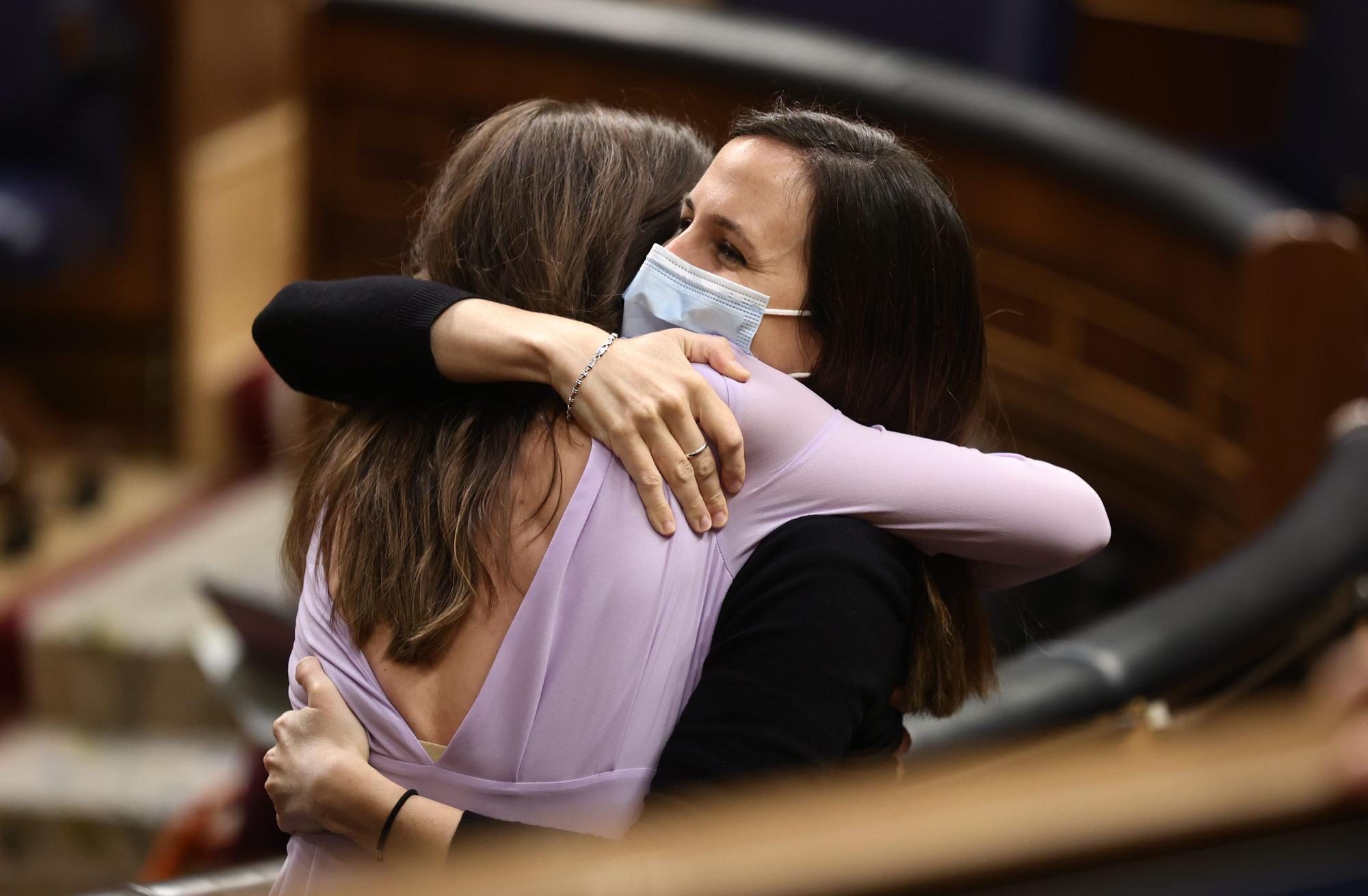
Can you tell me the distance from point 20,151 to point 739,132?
3102 mm

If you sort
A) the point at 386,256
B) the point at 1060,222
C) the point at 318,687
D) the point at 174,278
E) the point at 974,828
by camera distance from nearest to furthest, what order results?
the point at 974,828 < the point at 318,687 < the point at 1060,222 < the point at 386,256 < the point at 174,278

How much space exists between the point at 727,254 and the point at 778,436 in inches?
6.0

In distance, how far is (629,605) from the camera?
999mm

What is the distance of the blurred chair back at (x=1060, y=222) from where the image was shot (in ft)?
8.12

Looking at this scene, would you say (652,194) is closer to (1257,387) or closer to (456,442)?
(456,442)

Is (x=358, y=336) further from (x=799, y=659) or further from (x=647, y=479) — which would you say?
(x=799, y=659)

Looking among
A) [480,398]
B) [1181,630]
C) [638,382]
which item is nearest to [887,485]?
[638,382]

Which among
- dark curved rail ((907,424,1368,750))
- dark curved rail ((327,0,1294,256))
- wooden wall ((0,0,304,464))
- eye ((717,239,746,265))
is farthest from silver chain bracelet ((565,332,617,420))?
wooden wall ((0,0,304,464))

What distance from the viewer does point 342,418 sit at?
1.17 metres

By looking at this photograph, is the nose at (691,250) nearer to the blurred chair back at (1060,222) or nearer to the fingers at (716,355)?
the fingers at (716,355)

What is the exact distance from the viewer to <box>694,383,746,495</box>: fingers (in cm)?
102

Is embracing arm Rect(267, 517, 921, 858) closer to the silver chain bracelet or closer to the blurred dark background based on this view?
the silver chain bracelet

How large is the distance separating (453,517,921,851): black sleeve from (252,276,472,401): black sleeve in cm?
29

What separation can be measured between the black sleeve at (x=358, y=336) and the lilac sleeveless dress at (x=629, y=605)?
0.18m
